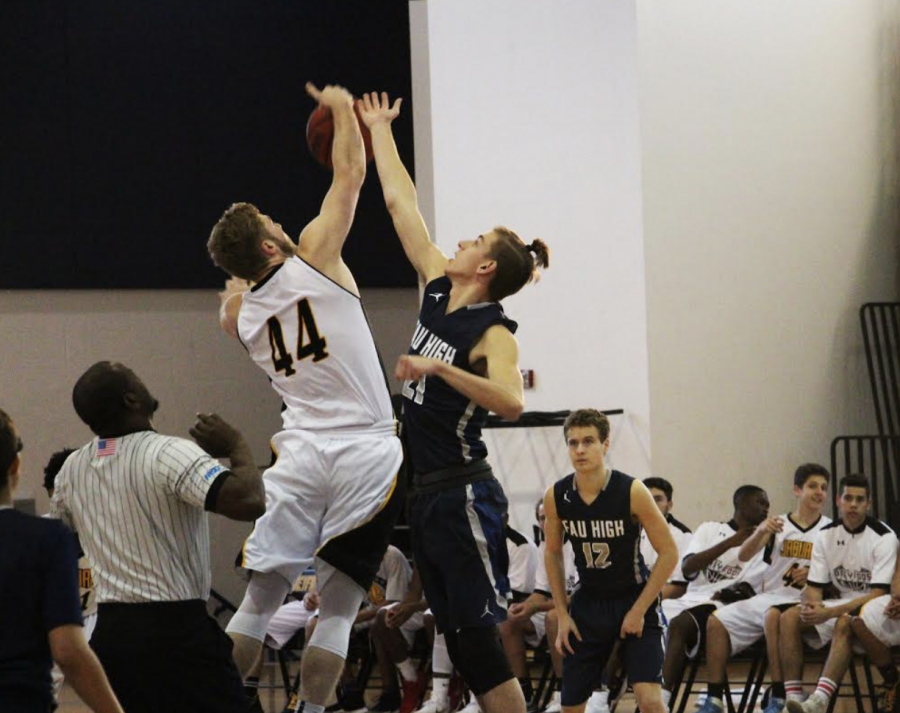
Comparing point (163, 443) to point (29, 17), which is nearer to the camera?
point (163, 443)

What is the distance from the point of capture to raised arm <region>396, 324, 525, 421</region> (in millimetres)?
3496

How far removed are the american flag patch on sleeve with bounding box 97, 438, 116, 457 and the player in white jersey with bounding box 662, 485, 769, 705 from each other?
4180mm

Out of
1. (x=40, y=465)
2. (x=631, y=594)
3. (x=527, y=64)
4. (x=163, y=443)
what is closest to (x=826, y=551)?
(x=631, y=594)

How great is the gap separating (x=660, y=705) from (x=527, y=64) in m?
5.21

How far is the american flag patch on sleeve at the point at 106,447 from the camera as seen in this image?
3.35 metres

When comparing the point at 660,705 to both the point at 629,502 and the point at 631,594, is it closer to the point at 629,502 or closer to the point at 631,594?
the point at 631,594

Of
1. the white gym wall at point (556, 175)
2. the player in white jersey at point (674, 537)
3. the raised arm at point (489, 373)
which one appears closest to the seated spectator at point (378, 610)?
the white gym wall at point (556, 175)

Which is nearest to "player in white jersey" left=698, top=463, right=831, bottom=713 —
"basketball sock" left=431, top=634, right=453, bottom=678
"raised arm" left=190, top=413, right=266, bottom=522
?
"basketball sock" left=431, top=634, right=453, bottom=678

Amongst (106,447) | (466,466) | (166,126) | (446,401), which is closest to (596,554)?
(466,466)

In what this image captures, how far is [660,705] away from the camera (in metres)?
5.04

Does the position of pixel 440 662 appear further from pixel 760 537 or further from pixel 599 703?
pixel 760 537

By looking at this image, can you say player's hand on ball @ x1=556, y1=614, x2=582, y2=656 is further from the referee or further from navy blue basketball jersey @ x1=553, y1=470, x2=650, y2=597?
the referee

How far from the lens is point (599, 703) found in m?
6.64

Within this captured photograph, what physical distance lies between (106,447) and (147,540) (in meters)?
0.26
